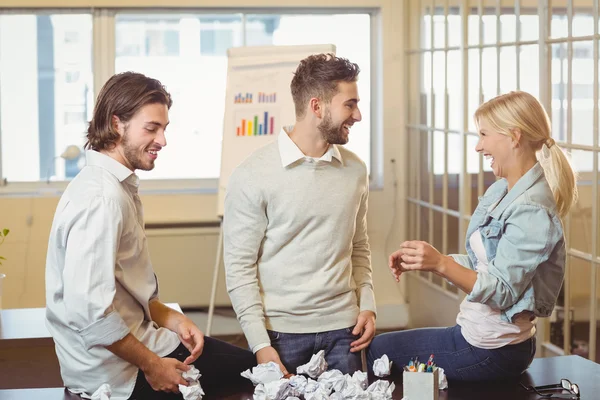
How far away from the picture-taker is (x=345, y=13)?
530 cm

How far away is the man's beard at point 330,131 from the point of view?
8.34 ft

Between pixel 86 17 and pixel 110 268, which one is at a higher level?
pixel 86 17

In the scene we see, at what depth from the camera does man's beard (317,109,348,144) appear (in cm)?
254

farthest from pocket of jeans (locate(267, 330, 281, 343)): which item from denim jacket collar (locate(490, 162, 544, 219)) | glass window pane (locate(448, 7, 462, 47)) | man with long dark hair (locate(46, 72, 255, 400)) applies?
glass window pane (locate(448, 7, 462, 47))

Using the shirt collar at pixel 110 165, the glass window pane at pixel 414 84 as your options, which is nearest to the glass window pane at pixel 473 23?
Result: the glass window pane at pixel 414 84

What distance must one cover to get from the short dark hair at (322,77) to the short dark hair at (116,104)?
0.53m

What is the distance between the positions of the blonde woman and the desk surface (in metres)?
0.06

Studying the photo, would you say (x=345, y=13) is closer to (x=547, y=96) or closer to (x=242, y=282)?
(x=547, y=96)

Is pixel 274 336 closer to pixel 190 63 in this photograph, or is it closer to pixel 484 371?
pixel 484 371

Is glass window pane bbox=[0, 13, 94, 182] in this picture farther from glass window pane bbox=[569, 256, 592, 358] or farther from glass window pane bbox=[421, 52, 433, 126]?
glass window pane bbox=[569, 256, 592, 358]

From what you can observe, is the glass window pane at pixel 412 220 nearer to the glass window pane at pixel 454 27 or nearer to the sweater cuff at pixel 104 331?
the glass window pane at pixel 454 27

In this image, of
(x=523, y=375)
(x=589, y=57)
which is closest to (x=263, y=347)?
(x=523, y=375)

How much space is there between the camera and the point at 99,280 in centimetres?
203

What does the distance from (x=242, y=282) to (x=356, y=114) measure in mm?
598
